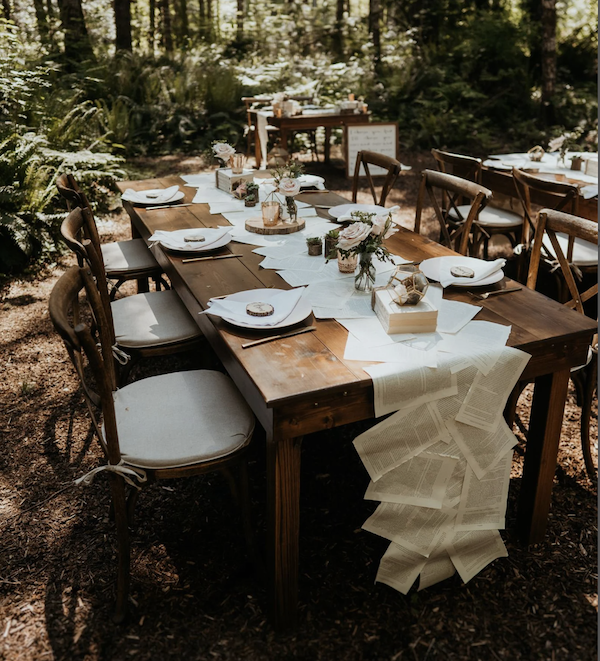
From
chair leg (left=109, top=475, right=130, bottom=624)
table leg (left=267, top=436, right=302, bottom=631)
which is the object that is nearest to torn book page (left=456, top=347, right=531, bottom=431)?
table leg (left=267, top=436, right=302, bottom=631)

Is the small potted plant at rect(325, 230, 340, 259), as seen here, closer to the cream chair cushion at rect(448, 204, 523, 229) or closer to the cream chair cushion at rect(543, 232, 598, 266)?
the cream chair cushion at rect(543, 232, 598, 266)

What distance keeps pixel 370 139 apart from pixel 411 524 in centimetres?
619

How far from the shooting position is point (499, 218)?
4.30m

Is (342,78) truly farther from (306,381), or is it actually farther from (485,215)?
(306,381)

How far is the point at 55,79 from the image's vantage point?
7887 millimetres

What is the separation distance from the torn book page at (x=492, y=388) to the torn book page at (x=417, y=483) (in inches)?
6.1

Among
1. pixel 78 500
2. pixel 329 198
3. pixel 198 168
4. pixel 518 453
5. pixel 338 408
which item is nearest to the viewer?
pixel 338 408

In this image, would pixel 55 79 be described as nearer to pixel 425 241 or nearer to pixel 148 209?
pixel 148 209

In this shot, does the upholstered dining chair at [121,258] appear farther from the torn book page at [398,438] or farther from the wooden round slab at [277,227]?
the torn book page at [398,438]

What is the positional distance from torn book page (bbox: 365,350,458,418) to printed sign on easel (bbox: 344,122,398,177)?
5888 mm

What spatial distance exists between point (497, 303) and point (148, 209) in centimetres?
204

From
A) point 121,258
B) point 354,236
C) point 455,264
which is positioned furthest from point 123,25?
point 354,236

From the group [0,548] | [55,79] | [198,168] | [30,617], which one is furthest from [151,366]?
[55,79]

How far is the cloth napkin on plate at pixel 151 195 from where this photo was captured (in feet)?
11.3
